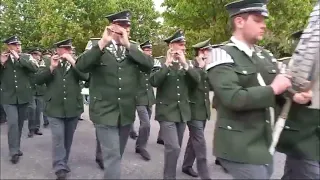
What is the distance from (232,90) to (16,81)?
17.3 ft

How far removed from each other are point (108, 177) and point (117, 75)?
1.15 metres

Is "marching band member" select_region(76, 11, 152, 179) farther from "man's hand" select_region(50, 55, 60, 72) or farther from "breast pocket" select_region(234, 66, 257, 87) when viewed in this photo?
"breast pocket" select_region(234, 66, 257, 87)

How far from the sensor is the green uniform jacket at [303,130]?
3613 millimetres

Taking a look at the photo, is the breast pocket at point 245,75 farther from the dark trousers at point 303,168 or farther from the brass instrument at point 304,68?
the dark trousers at point 303,168

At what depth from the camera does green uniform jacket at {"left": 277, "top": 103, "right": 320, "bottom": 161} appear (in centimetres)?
361

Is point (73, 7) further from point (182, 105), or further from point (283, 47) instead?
point (182, 105)

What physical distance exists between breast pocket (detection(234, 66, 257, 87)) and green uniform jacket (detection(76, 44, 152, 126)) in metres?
2.08

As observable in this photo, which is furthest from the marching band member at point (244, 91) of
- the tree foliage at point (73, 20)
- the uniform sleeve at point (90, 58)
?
the tree foliage at point (73, 20)

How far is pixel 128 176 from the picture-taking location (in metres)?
6.19

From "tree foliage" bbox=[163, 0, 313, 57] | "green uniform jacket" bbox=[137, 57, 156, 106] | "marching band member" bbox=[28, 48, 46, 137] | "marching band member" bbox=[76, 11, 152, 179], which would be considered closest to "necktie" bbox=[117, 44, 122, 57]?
"marching band member" bbox=[76, 11, 152, 179]

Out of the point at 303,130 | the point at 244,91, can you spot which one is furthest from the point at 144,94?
the point at 244,91

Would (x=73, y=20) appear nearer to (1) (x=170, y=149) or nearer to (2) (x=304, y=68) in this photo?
(1) (x=170, y=149)

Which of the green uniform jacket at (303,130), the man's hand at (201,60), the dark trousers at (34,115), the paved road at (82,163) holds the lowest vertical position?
the paved road at (82,163)

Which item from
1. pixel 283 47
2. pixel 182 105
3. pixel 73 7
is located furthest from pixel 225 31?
pixel 182 105
